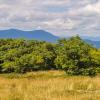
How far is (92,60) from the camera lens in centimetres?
3172

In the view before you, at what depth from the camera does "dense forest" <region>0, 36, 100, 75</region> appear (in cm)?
3058

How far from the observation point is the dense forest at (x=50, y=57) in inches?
1204

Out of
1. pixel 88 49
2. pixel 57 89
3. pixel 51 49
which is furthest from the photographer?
pixel 51 49

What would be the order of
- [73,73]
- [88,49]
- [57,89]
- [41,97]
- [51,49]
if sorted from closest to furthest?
[41,97], [57,89], [73,73], [88,49], [51,49]

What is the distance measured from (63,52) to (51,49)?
11531 millimetres

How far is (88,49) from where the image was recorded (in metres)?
32.7

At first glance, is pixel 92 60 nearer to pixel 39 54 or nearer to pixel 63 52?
pixel 63 52

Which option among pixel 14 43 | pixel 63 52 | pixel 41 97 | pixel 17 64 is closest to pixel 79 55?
pixel 63 52

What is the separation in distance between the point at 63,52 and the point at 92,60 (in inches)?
106

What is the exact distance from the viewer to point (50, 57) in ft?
127

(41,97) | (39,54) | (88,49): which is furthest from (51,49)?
(41,97)

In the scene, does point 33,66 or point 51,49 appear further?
point 51,49

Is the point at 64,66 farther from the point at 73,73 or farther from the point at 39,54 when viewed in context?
the point at 39,54

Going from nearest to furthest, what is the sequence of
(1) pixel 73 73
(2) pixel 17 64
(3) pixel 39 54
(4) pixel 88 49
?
1. (1) pixel 73 73
2. (4) pixel 88 49
3. (2) pixel 17 64
4. (3) pixel 39 54
